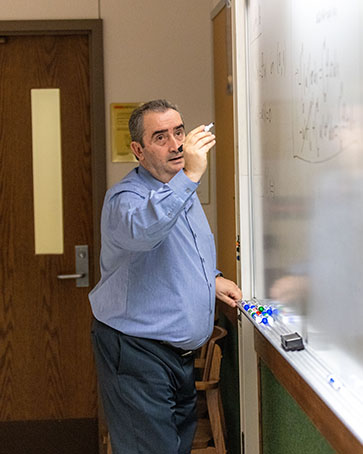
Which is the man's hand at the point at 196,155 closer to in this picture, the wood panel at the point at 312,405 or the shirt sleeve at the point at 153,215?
the shirt sleeve at the point at 153,215

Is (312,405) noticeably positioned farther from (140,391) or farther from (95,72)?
(95,72)

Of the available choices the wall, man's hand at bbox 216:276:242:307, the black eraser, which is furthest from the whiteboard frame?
the wall

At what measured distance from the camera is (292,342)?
1.54m

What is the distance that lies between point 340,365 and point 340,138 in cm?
43

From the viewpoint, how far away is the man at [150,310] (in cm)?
201

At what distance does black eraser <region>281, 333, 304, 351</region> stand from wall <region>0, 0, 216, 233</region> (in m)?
2.01

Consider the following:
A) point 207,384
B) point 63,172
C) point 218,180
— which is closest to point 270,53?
point 207,384

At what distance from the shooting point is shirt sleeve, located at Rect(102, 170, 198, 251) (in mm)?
1744

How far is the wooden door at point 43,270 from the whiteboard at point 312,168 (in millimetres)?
1677

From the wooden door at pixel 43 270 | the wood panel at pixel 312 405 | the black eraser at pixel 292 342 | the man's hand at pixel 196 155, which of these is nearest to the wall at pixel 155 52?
the wooden door at pixel 43 270

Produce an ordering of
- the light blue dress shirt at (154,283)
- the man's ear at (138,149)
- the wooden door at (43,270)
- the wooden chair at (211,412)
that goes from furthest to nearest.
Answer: the wooden door at (43,270), the wooden chair at (211,412), the man's ear at (138,149), the light blue dress shirt at (154,283)

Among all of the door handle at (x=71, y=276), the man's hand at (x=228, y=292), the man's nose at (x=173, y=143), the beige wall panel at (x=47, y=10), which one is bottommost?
the door handle at (x=71, y=276)

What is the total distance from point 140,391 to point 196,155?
2.41 ft

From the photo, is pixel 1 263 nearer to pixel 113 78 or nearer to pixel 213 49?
pixel 113 78
